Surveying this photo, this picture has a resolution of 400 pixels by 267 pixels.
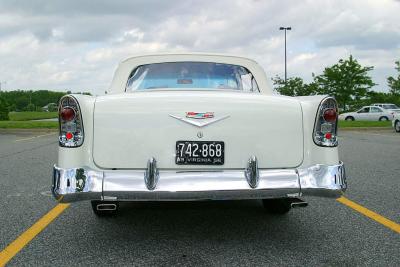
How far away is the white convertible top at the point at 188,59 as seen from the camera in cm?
483

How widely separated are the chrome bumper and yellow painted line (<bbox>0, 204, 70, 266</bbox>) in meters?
0.60

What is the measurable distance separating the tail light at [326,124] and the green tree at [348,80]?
43070mm

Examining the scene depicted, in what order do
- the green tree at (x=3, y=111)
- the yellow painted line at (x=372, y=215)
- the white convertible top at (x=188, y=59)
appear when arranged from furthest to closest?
the green tree at (x=3, y=111) → the white convertible top at (x=188, y=59) → the yellow painted line at (x=372, y=215)

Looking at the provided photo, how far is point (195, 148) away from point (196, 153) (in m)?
0.04

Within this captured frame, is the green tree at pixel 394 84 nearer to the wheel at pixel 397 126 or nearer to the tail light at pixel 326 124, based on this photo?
the wheel at pixel 397 126

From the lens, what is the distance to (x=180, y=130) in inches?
138

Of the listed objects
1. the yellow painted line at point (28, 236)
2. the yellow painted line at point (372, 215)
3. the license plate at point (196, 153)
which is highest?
the license plate at point (196, 153)

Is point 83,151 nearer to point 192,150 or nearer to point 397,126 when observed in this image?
point 192,150

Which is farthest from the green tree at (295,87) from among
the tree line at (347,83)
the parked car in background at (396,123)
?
the parked car in background at (396,123)

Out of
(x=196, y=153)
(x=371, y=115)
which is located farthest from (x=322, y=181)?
(x=371, y=115)

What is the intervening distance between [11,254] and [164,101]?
5.39ft

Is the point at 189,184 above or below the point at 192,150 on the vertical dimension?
below

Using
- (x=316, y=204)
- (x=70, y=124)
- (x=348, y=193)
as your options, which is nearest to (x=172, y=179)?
(x=70, y=124)

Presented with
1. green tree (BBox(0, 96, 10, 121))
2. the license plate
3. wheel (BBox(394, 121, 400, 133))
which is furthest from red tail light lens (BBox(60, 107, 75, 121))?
green tree (BBox(0, 96, 10, 121))
